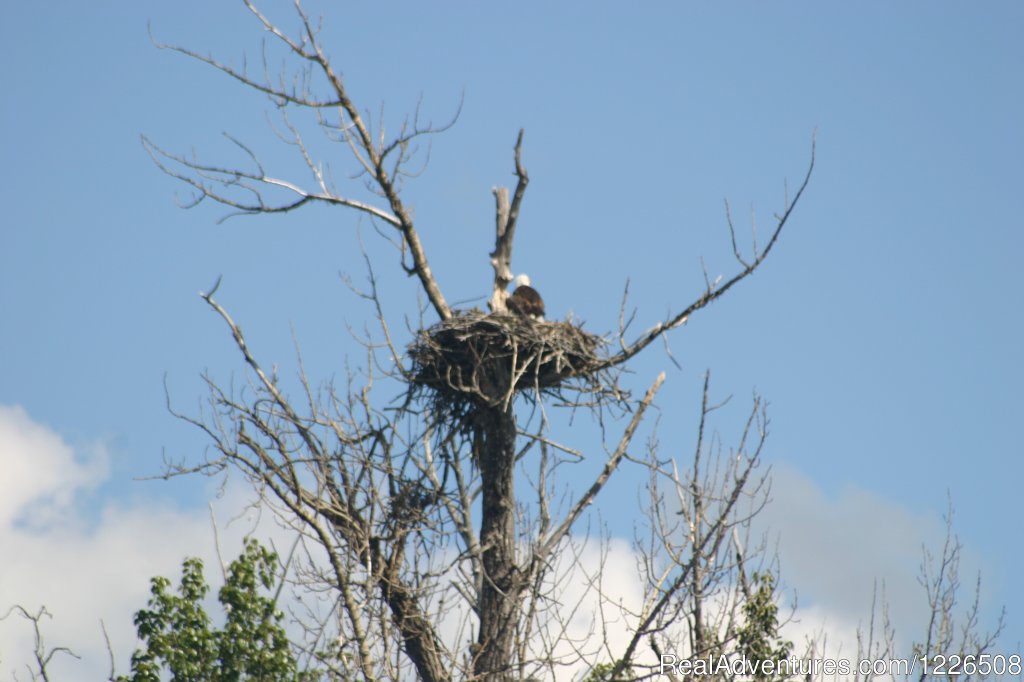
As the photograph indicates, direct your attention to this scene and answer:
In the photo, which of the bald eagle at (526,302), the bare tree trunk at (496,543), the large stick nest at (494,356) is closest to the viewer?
the bare tree trunk at (496,543)

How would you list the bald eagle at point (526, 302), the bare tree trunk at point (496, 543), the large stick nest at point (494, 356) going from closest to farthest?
the bare tree trunk at point (496, 543) → the large stick nest at point (494, 356) → the bald eagle at point (526, 302)

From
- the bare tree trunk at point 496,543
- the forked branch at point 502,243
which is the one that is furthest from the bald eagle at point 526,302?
the bare tree trunk at point 496,543

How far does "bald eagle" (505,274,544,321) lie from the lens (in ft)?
41.1

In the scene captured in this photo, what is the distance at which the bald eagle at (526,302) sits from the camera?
12539mm

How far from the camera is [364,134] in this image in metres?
11.0

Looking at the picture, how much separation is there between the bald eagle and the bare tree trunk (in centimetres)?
145

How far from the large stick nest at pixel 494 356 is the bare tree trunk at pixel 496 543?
0.24m

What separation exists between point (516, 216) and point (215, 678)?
512cm

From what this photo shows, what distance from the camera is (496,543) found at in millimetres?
11062

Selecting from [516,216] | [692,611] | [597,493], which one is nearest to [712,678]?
[692,611]

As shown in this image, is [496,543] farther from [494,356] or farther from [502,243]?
[502,243]

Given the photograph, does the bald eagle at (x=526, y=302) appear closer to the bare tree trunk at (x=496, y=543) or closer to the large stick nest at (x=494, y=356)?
the large stick nest at (x=494, y=356)

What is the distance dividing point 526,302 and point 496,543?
8.28 feet

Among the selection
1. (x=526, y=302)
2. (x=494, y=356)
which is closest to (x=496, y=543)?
(x=494, y=356)
